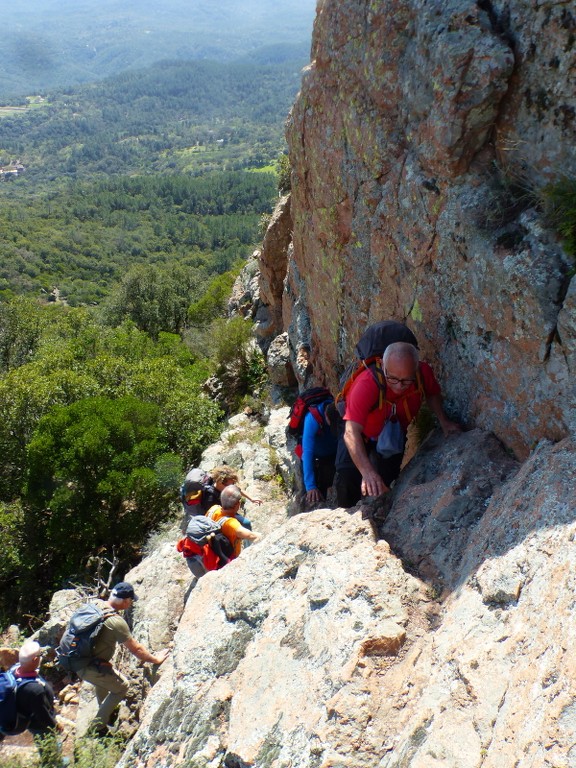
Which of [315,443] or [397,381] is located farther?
[315,443]

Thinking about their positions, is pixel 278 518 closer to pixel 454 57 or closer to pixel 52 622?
pixel 52 622

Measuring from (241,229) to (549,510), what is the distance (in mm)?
132050

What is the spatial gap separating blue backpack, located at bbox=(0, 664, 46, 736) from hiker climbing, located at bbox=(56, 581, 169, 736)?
53 centimetres

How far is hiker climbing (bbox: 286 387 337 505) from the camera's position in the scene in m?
7.26

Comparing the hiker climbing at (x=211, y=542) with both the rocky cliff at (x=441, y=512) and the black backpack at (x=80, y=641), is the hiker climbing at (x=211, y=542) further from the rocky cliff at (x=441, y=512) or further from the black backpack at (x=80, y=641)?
the black backpack at (x=80, y=641)

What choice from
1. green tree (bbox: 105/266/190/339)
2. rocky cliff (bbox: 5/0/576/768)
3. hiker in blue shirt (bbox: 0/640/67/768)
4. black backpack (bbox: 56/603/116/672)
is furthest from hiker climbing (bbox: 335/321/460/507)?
green tree (bbox: 105/266/190/339)

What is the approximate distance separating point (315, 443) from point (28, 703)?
471cm

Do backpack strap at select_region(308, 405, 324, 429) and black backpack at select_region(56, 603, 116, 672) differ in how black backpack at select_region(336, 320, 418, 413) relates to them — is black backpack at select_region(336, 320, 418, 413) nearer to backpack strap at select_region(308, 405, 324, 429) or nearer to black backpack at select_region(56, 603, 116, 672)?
backpack strap at select_region(308, 405, 324, 429)

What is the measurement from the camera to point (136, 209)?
538ft

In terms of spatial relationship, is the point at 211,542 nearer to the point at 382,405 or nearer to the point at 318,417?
the point at 318,417

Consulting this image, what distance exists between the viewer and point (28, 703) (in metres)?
6.46

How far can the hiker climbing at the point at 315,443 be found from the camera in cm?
726

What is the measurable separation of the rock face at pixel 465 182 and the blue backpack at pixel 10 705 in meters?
6.18

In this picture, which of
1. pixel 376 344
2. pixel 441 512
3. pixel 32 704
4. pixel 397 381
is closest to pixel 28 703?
pixel 32 704
